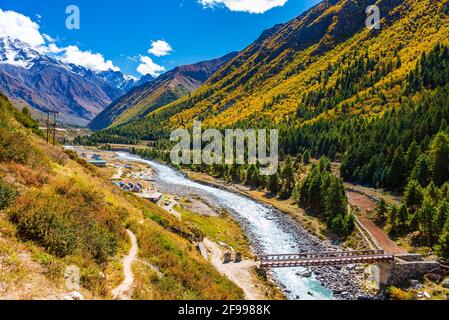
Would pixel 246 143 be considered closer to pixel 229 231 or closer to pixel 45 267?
pixel 229 231

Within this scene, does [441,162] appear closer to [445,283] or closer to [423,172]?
[423,172]

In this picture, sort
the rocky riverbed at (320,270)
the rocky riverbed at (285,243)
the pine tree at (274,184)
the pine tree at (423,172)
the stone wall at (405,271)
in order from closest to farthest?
the stone wall at (405,271)
the rocky riverbed at (320,270)
the rocky riverbed at (285,243)
the pine tree at (423,172)
the pine tree at (274,184)

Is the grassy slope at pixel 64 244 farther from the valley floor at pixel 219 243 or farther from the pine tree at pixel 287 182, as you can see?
the pine tree at pixel 287 182

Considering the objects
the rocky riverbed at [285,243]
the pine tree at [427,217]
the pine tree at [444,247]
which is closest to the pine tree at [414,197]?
the pine tree at [427,217]

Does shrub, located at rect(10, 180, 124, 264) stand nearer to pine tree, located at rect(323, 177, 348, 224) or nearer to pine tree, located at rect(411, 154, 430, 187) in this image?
pine tree, located at rect(323, 177, 348, 224)

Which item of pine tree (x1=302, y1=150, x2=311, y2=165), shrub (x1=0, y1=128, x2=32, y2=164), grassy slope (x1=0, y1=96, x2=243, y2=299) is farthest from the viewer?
pine tree (x1=302, y1=150, x2=311, y2=165)

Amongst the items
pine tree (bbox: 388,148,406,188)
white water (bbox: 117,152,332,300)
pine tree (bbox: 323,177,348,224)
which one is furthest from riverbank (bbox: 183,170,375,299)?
pine tree (bbox: 388,148,406,188)
